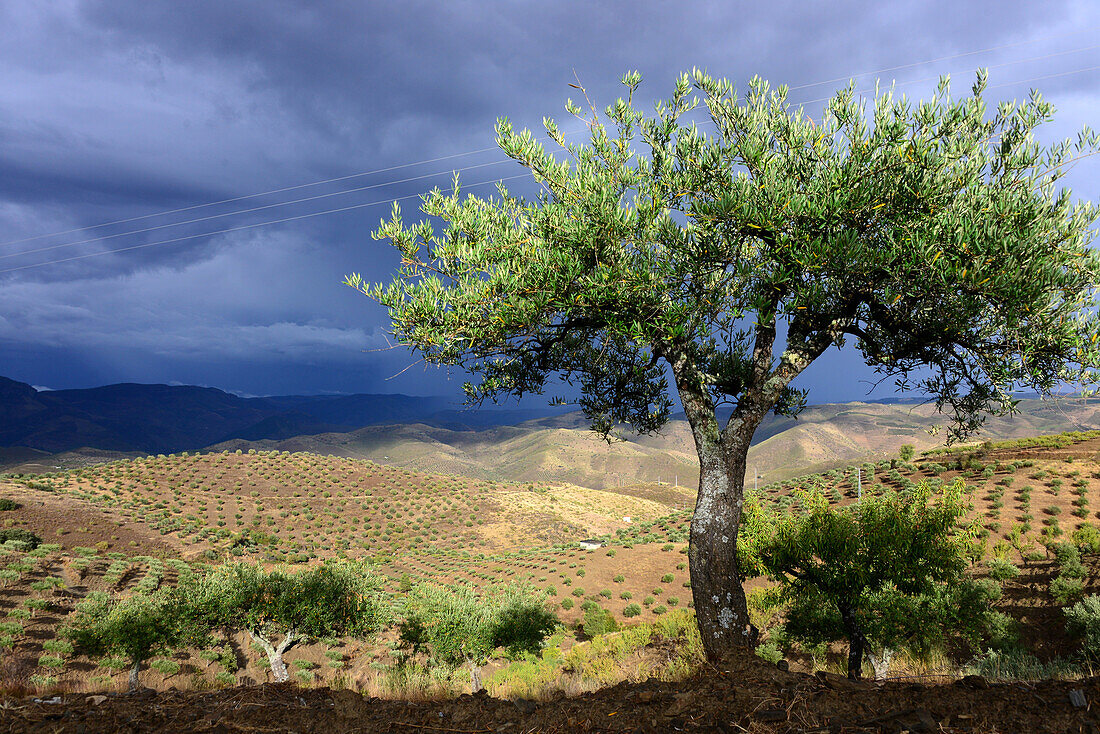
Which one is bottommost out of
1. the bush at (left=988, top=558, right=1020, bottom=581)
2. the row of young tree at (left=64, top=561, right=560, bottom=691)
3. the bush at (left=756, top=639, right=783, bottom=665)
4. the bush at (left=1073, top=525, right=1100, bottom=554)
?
the row of young tree at (left=64, top=561, right=560, bottom=691)

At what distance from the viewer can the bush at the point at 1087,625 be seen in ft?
46.1

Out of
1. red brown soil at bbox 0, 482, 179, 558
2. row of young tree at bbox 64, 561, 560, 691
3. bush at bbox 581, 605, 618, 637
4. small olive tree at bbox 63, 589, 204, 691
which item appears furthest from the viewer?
red brown soil at bbox 0, 482, 179, 558

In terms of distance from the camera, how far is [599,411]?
11.5 metres

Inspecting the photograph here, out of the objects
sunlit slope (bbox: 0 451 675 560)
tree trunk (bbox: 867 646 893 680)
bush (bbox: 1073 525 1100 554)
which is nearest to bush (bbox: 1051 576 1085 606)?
bush (bbox: 1073 525 1100 554)

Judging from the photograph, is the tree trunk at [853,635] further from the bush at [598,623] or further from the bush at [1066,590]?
the bush at [598,623]

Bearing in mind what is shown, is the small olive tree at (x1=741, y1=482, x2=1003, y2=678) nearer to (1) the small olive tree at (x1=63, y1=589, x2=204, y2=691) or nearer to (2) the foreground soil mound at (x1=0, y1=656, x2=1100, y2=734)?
(2) the foreground soil mound at (x1=0, y1=656, x2=1100, y2=734)

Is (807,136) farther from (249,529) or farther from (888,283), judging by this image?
(249,529)

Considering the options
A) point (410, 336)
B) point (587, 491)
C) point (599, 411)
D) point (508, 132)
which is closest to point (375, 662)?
point (599, 411)

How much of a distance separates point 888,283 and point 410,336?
771 centimetres

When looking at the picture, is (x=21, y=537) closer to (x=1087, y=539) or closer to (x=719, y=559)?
(x=719, y=559)

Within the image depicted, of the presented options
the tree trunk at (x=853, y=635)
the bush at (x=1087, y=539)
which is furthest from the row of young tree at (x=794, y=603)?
the bush at (x=1087, y=539)

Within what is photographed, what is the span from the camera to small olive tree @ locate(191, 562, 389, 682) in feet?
80.9

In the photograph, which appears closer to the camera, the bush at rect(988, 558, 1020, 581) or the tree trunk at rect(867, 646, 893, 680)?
the tree trunk at rect(867, 646, 893, 680)

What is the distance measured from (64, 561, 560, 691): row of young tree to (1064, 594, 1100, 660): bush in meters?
21.6
